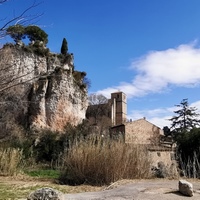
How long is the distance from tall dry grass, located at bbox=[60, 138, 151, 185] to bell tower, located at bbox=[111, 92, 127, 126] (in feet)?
123

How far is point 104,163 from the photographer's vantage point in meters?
8.06

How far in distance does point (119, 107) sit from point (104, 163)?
4067 cm

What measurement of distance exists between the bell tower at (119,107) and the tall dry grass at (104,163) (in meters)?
37.6

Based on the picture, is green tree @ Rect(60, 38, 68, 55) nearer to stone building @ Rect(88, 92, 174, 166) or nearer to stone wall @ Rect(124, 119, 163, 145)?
stone building @ Rect(88, 92, 174, 166)

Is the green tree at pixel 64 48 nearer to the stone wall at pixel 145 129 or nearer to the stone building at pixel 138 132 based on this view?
the stone building at pixel 138 132

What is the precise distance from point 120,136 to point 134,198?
430 centimetres

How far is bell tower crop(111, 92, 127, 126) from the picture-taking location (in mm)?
47125

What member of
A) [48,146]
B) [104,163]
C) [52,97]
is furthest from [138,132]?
[104,163]

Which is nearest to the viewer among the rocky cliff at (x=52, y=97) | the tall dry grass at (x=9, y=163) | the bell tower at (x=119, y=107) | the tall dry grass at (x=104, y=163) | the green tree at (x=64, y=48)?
the tall dry grass at (x=104, y=163)

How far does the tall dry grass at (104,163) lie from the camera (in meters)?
7.99

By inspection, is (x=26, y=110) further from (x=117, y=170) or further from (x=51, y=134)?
(x=117, y=170)

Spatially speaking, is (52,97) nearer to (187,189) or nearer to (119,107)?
(119,107)

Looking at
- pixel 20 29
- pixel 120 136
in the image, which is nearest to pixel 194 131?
pixel 120 136

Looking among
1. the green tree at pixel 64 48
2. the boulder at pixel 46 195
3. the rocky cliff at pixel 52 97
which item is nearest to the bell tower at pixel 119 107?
the green tree at pixel 64 48
